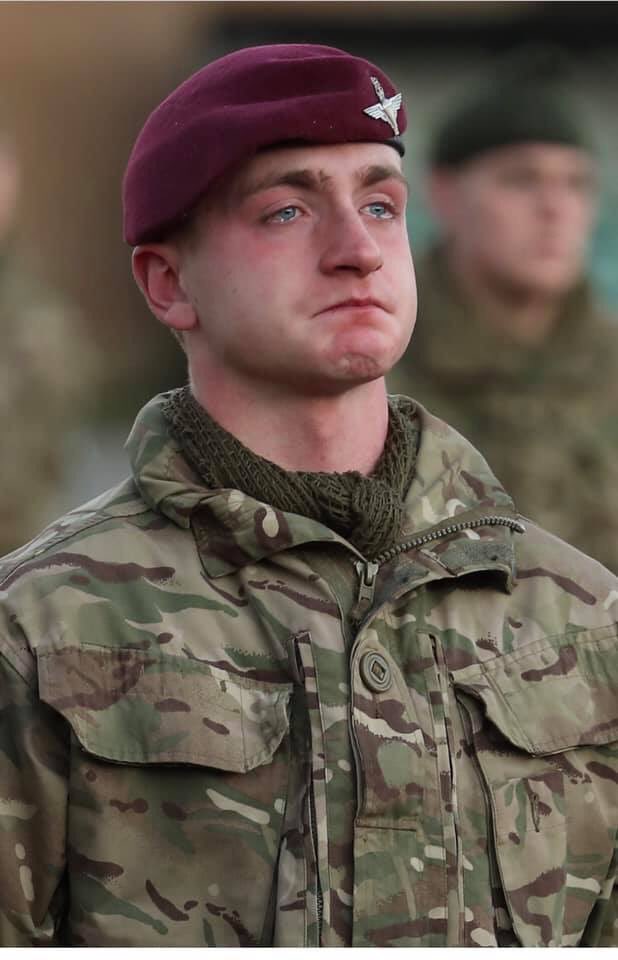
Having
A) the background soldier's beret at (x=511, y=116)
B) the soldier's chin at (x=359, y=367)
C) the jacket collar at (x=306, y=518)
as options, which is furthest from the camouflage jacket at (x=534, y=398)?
the soldier's chin at (x=359, y=367)

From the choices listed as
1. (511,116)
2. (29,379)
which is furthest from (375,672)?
(29,379)

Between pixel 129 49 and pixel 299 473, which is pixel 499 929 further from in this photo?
pixel 129 49

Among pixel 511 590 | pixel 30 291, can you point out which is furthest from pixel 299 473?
pixel 30 291

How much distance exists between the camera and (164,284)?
3.86 m

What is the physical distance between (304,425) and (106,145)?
9242 mm

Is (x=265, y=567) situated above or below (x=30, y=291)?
below

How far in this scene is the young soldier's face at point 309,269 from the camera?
3.62m

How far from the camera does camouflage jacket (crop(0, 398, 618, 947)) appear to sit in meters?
3.51

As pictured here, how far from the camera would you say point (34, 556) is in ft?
12.2

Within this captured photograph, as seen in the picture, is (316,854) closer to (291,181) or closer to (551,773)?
(551,773)

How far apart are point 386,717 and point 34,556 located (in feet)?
2.18

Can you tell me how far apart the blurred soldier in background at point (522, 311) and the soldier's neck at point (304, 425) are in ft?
20.5

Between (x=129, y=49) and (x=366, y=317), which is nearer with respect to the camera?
(x=366, y=317)

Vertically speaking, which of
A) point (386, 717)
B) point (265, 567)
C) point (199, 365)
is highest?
point (199, 365)
